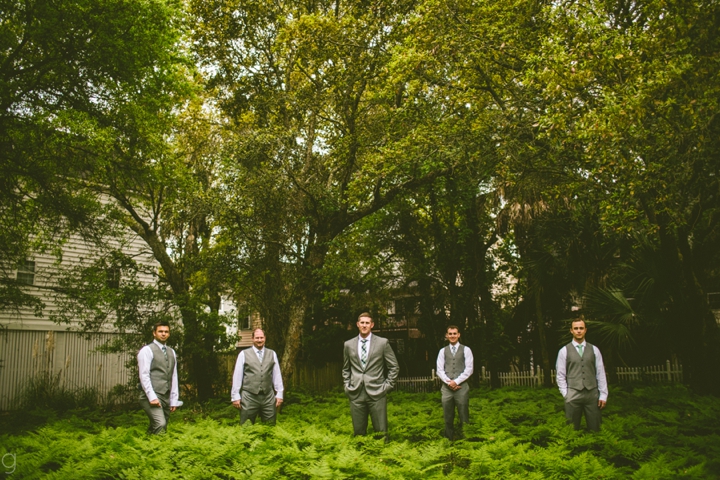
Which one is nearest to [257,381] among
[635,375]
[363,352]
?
[363,352]

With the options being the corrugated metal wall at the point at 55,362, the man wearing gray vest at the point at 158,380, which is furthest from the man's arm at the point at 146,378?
the corrugated metal wall at the point at 55,362

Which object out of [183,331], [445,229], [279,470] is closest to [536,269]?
[445,229]

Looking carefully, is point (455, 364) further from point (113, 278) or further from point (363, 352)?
point (113, 278)

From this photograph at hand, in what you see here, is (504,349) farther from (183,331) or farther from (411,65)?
(411,65)

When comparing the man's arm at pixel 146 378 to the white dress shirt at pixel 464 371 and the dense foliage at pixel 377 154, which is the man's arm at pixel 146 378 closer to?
the white dress shirt at pixel 464 371

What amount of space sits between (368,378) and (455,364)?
1.91 metres

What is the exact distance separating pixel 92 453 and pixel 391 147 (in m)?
10.4

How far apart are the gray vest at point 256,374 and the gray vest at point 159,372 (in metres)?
1.23

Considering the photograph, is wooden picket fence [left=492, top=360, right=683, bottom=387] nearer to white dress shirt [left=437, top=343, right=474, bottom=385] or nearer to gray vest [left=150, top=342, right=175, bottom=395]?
white dress shirt [left=437, top=343, right=474, bottom=385]

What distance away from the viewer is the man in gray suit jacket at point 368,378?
855cm

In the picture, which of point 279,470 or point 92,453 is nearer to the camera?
point 279,470

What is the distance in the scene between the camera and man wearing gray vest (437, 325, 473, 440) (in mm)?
9602

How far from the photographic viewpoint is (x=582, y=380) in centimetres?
835

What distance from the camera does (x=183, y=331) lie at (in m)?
18.7
